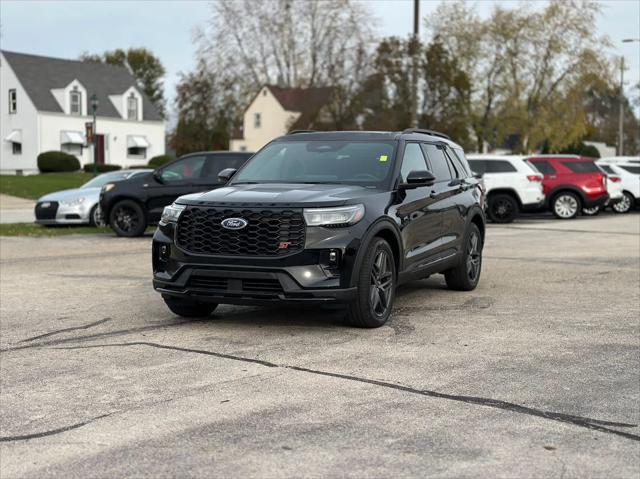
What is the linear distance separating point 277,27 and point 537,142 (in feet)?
84.1

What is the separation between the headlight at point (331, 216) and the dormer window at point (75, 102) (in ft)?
186

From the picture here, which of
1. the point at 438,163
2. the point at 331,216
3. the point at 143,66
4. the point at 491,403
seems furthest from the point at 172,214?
the point at 143,66

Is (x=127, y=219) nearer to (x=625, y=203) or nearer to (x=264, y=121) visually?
(x=625, y=203)

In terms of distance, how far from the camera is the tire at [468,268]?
10305 millimetres

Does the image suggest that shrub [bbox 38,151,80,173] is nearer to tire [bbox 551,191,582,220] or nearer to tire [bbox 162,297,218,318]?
tire [bbox 551,191,582,220]

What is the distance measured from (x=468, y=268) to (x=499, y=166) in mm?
15061

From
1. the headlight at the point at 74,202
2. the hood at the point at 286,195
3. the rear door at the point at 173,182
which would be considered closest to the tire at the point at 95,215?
the headlight at the point at 74,202

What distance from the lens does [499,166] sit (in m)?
25.0

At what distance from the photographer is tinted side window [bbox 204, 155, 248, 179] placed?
18000 millimetres

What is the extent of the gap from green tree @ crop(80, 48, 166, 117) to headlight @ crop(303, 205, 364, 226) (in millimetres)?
100837

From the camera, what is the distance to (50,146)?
59.6 m

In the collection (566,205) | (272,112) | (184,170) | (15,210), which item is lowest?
(15,210)

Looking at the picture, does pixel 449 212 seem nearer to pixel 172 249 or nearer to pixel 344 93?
pixel 172 249

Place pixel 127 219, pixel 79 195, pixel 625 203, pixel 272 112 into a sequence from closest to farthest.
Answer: pixel 127 219 → pixel 79 195 → pixel 625 203 → pixel 272 112
